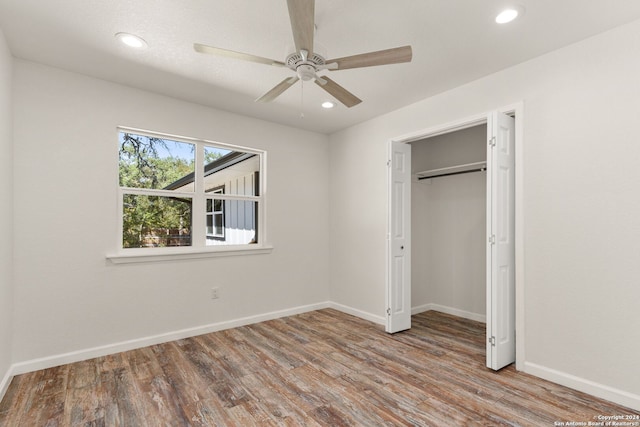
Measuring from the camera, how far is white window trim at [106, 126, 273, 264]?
131 inches

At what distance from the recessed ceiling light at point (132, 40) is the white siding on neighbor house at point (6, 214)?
83cm

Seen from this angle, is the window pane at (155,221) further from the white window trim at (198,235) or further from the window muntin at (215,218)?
the window muntin at (215,218)

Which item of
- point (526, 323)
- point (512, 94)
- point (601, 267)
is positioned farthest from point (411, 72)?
point (526, 323)

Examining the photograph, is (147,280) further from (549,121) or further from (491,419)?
(549,121)

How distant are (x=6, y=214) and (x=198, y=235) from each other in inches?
66.0

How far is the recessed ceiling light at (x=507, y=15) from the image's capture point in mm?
2132

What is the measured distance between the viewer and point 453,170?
433cm

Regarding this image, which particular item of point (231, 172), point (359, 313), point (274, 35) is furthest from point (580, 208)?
point (231, 172)

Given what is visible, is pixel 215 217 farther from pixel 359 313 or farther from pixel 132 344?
pixel 359 313

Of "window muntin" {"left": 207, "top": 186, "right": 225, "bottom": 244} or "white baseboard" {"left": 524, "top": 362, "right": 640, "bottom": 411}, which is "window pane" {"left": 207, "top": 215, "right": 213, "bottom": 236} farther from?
"white baseboard" {"left": 524, "top": 362, "right": 640, "bottom": 411}

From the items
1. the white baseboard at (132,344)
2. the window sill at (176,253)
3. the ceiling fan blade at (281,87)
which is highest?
the ceiling fan blade at (281,87)

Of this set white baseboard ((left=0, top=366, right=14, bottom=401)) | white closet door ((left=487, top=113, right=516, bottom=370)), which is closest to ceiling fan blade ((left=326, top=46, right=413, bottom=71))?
white closet door ((left=487, top=113, right=516, bottom=370))

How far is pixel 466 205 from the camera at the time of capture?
4426mm

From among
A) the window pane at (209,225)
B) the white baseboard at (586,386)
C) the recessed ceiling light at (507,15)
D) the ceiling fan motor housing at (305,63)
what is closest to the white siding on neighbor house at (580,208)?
the white baseboard at (586,386)
